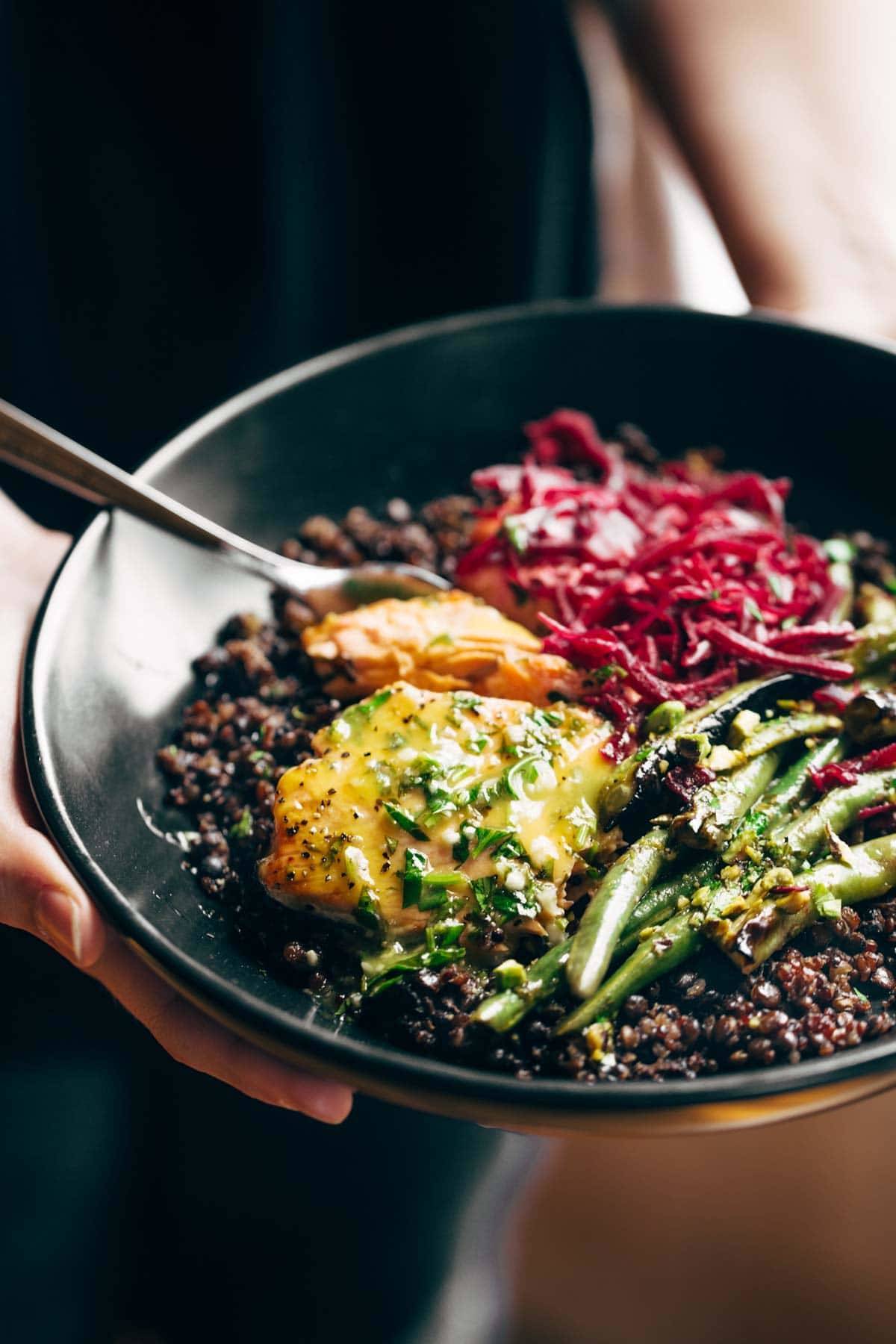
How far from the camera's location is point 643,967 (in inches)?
87.4

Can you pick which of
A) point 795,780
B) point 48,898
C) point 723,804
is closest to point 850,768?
point 795,780

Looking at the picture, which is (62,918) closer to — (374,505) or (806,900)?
(806,900)

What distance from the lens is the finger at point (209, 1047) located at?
6.97ft

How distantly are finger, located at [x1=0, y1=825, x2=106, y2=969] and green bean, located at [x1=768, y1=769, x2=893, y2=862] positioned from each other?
4.85 ft

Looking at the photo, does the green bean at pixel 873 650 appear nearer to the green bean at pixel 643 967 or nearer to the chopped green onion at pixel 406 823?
the green bean at pixel 643 967

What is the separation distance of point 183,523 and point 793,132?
290 cm

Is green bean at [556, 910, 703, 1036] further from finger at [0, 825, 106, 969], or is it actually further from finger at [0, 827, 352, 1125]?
finger at [0, 825, 106, 969]

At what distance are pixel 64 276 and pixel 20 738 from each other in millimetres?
2085

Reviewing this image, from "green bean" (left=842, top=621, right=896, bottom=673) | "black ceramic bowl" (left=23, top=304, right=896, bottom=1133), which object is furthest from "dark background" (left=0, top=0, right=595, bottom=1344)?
"green bean" (left=842, top=621, right=896, bottom=673)

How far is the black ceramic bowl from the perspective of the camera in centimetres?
187

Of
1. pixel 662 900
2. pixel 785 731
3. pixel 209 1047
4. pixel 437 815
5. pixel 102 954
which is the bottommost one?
pixel 209 1047

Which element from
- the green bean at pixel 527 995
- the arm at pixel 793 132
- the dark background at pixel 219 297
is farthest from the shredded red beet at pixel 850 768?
the dark background at pixel 219 297

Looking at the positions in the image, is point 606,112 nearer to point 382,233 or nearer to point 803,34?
point 803,34

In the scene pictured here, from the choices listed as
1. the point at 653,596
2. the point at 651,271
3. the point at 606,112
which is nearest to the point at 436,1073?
the point at 653,596
